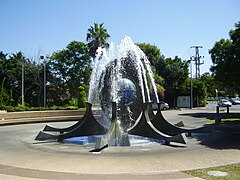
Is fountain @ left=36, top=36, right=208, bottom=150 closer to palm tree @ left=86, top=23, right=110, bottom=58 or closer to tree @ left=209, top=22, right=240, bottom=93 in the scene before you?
tree @ left=209, top=22, right=240, bottom=93

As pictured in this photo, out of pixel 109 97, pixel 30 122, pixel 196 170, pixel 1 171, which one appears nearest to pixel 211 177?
pixel 196 170

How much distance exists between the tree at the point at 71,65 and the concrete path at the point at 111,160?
3234cm

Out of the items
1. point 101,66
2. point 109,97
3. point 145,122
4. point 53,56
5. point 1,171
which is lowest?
point 1,171

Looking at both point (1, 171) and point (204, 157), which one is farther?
point (204, 157)

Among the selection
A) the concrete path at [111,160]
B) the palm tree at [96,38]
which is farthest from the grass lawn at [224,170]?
the palm tree at [96,38]

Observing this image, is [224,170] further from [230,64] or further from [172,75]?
[172,75]

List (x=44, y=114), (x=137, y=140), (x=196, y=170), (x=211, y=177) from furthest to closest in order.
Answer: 1. (x=44, y=114)
2. (x=137, y=140)
3. (x=196, y=170)
4. (x=211, y=177)

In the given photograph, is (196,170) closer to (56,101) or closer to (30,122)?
(30,122)

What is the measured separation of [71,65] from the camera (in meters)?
45.4

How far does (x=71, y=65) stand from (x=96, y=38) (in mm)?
5526

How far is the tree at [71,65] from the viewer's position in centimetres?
4512

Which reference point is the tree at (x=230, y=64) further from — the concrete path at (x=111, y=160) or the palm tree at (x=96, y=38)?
the palm tree at (x=96, y=38)

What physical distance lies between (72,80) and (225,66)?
27.1 metres

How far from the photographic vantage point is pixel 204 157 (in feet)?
31.4
